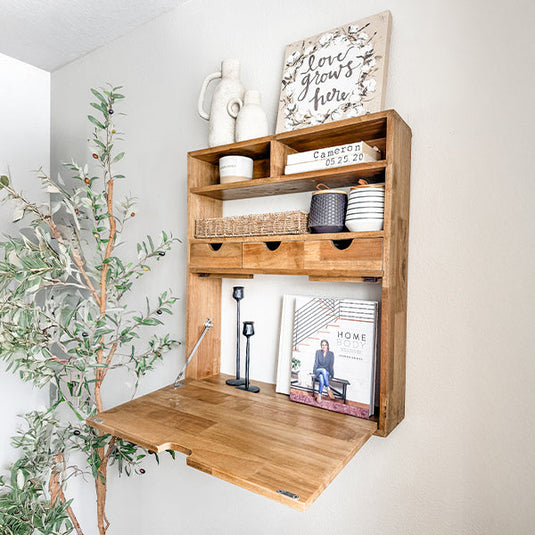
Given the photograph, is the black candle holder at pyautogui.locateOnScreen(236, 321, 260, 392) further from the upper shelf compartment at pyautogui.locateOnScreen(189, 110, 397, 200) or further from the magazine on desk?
the upper shelf compartment at pyautogui.locateOnScreen(189, 110, 397, 200)

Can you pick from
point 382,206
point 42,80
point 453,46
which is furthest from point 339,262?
point 42,80

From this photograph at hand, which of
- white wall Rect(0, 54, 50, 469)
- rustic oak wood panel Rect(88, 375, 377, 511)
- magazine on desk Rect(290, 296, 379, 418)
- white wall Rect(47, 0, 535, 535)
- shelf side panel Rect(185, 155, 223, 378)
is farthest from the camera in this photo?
white wall Rect(0, 54, 50, 469)

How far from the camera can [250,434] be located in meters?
1.04

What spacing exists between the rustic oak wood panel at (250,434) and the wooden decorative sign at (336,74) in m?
0.89

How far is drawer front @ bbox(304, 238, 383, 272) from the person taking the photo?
103 cm

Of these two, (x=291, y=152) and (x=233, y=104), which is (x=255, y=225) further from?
(x=233, y=104)

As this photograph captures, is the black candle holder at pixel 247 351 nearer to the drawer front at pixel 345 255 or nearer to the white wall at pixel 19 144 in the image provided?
the drawer front at pixel 345 255

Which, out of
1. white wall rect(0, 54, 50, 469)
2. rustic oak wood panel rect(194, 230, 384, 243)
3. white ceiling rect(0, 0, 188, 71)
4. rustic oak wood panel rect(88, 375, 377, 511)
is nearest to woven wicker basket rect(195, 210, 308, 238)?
rustic oak wood panel rect(194, 230, 384, 243)

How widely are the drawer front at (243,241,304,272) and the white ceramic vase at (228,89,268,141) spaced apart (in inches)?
14.6

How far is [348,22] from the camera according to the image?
4.22 feet

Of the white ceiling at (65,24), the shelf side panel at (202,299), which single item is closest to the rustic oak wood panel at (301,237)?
the shelf side panel at (202,299)

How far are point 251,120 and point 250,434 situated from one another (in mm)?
A: 960

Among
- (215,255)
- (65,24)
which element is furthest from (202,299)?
(65,24)

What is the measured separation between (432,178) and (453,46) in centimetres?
37
